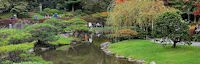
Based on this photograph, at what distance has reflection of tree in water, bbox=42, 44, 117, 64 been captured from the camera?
3431cm

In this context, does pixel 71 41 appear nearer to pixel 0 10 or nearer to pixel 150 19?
pixel 150 19

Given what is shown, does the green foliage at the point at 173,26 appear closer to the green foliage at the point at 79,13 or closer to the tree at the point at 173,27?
the tree at the point at 173,27

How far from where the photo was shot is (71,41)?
49125mm

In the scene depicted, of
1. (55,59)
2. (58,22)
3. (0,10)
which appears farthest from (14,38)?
(0,10)

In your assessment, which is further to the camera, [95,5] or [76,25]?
[95,5]

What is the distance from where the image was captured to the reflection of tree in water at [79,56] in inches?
1351

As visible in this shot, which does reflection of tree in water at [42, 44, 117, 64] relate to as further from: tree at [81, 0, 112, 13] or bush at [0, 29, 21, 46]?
tree at [81, 0, 112, 13]

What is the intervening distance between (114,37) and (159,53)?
572 inches

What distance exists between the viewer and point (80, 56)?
3775 centimetres

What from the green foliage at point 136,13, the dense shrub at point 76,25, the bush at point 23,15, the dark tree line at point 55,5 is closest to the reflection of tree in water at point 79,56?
the green foliage at point 136,13

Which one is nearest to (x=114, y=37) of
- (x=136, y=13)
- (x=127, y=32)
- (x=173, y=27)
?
(x=127, y=32)

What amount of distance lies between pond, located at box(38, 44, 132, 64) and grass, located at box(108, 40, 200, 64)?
1.59 meters

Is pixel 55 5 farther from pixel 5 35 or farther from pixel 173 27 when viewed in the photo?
pixel 5 35

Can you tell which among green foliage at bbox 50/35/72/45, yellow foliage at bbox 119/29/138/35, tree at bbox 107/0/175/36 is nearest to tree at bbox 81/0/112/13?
green foliage at bbox 50/35/72/45
